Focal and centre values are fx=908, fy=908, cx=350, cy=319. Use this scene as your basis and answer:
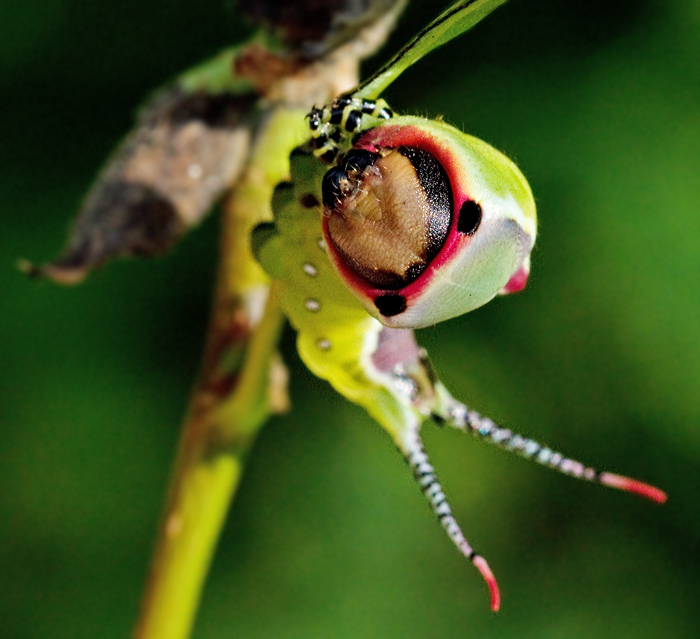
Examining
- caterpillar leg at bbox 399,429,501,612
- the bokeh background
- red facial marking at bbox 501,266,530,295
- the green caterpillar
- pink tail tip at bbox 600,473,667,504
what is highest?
the green caterpillar

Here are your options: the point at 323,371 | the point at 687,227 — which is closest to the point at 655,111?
the point at 687,227

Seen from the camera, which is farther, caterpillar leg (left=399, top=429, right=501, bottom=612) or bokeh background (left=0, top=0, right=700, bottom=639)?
bokeh background (left=0, top=0, right=700, bottom=639)

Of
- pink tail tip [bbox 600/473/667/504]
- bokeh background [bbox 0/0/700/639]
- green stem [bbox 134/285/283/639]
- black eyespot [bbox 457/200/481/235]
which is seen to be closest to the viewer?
black eyespot [bbox 457/200/481/235]

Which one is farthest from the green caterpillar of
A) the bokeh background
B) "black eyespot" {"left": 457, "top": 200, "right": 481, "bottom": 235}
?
the bokeh background

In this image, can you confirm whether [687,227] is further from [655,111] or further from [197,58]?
[197,58]

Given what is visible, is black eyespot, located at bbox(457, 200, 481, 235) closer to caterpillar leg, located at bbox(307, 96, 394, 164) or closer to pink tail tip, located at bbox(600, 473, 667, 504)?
caterpillar leg, located at bbox(307, 96, 394, 164)

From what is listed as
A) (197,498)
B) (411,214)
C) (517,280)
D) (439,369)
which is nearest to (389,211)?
(411,214)

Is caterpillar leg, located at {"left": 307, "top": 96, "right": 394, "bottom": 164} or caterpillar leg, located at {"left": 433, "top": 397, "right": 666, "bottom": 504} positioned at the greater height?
caterpillar leg, located at {"left": 307, "top": 96, "right": 394, "bottom": 164}

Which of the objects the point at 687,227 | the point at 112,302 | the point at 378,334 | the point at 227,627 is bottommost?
the point at 227,627
